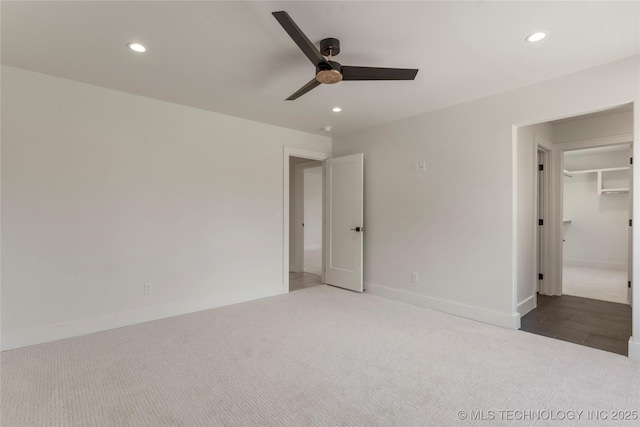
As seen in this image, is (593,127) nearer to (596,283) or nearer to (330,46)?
(596,283)

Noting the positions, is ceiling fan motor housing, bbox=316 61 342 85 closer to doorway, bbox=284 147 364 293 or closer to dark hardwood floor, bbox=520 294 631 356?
doorway, bbox=284 147 364 293

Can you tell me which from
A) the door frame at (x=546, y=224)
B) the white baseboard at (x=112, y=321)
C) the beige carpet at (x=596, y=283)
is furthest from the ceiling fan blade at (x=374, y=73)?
the beige carpet at (x=596, y=283)

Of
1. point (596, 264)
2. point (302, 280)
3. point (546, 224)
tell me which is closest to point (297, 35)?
point (302, 280)

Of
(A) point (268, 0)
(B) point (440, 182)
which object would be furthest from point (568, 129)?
(A) point (268, 0)

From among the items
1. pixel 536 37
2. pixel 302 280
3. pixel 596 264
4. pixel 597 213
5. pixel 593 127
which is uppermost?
pixel 536 37

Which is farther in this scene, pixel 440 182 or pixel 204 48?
pixel 440 182

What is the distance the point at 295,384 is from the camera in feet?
7.08

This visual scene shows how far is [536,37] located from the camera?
2199mm

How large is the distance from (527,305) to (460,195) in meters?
1.64

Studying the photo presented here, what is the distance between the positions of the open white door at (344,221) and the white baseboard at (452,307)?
0.39 metres

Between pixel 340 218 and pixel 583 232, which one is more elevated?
pixel 340 218

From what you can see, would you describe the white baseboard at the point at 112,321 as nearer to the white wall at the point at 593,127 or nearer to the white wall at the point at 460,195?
the white wall at the point at 460,195

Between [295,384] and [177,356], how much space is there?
1112 millimetres

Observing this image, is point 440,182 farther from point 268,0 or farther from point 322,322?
point 268,0
